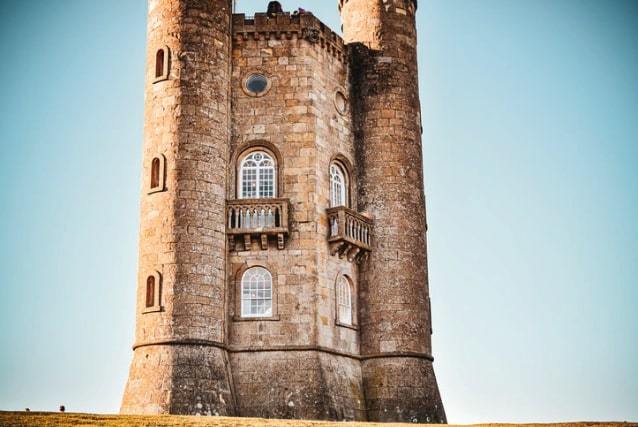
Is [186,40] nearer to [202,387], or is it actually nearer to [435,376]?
[202,387]

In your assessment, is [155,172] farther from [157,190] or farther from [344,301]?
[344,301]

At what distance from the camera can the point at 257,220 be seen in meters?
40.0

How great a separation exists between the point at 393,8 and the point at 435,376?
15.8m

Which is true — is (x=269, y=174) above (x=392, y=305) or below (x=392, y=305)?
above

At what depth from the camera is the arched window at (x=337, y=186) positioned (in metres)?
42.2

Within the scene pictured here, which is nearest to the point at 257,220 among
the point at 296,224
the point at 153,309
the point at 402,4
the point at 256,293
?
the point at 296,224

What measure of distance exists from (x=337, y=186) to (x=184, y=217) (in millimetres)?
7270

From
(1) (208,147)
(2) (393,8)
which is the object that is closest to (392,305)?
(1) (208,147)

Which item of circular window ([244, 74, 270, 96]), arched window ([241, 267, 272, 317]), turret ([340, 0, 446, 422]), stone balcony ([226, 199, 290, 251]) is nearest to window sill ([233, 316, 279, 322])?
arched window ([241, 267, 272, 317])

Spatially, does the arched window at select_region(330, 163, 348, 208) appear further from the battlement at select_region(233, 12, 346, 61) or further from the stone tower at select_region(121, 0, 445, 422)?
the battlement at select_region(233, 12, 346, 61)

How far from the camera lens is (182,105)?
130 feet

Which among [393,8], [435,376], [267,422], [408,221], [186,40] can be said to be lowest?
[267,422]

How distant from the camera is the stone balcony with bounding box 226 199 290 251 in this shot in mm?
39781

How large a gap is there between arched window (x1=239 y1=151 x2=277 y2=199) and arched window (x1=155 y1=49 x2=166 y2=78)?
183 inches
